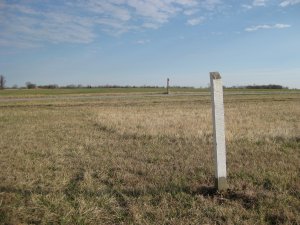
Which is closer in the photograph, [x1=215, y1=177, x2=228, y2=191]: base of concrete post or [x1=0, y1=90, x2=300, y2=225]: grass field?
[x1=0, y1=90, x2=300, y2=225]: grass field

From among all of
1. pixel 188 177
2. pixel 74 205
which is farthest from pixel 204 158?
pixel 74 205

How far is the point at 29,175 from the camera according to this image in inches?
239

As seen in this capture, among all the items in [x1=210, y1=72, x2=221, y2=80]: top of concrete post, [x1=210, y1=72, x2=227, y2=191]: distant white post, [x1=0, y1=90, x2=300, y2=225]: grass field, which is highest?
[x1=210, y1=72, x2=221, y2=80]: top of concrete post

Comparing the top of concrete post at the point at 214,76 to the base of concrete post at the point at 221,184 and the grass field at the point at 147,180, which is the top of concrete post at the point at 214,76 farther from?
the grass field at the point at 147,180

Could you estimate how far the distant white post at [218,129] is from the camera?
4.96m

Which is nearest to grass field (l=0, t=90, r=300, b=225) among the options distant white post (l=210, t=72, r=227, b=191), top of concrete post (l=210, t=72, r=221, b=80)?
distant white post (l=210, t=72, r=227, b=191)

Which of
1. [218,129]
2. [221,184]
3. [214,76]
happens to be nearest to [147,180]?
[221,184]

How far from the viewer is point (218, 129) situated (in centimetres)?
503

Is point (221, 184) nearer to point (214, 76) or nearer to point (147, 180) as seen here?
point (147, 180)

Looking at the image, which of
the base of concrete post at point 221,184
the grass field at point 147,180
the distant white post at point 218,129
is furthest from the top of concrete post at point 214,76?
the grass field at point 147,180

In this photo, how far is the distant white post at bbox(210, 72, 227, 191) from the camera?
4957 mm

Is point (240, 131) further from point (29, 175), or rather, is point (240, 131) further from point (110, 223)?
point (110, 223)

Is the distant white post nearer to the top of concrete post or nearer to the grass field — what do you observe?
the top of concrete post

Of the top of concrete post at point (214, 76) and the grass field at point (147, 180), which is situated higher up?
Result: the top of concrete post at point (214, 76)
